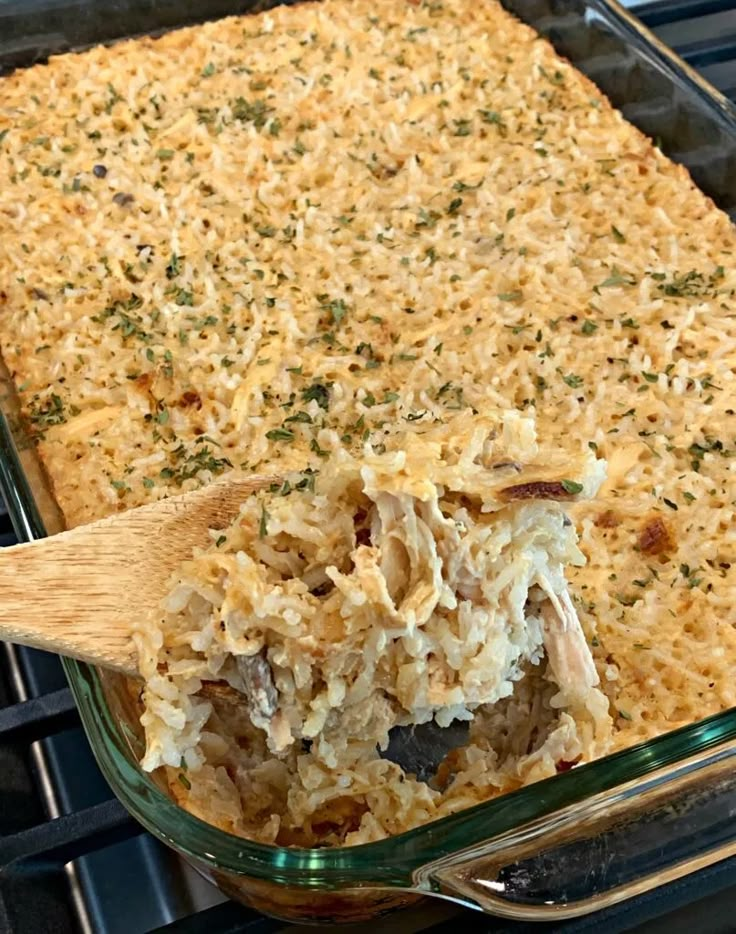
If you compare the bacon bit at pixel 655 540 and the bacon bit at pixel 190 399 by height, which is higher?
the bacon bit at pixel 190 399

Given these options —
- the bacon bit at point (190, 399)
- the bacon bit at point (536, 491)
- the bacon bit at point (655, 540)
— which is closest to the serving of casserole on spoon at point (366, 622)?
the bacon bit at point (536, 491)

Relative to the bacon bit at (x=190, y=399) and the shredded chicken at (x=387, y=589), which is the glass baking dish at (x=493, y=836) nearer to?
the shredded chicken at (x=387, y=589)

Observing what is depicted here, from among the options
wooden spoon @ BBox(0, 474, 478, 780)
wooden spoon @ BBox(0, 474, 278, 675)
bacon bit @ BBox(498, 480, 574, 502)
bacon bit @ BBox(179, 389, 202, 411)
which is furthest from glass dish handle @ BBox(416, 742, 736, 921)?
bacon bit @ BBox(179, 389, 202, 411)

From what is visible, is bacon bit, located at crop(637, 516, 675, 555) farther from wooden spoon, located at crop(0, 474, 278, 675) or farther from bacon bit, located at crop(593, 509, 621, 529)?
wooden spoon, located at crop(0, 474, 278, 675)

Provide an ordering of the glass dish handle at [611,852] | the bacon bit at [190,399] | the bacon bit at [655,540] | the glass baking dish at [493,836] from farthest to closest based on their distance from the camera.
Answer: the bacon bit at [190,399] → the bacon bit at [655,540] → the glass dish handle at [611,852] → the glass baking dish at [493,836]

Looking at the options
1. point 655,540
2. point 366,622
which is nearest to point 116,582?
point 366,622

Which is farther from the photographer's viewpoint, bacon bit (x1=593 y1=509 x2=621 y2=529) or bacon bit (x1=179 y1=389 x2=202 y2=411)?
bacon bit (x1=179 y1=389 x2=202 y2=411)
